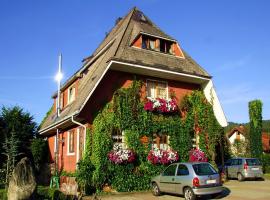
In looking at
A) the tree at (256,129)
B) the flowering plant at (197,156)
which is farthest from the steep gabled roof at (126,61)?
the tree at (256,129)

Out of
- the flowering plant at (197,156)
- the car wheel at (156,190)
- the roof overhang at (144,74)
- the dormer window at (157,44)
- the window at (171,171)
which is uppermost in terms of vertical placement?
the dormer window at (157,44)

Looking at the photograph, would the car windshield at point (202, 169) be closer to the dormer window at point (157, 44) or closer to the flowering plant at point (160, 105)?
the flowering plant at point (160, 105)

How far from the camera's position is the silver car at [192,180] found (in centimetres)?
1355

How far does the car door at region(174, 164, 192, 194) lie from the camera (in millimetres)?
13974

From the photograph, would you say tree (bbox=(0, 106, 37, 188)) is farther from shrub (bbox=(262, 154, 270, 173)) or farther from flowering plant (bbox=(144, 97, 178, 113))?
shrub (bbox=(262, 154, 270, 173))

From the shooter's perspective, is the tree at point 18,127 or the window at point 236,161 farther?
the tree at point 18,127

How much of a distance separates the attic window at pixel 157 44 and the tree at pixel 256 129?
16.1 meters

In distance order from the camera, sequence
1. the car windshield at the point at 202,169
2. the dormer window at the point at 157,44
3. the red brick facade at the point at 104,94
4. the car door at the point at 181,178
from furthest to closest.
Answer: the dormer window at the point at 157,44 < the red brick facade at the point at 104,94 < the car door at the point at 181,178 < the car windshield at the point at 202,169

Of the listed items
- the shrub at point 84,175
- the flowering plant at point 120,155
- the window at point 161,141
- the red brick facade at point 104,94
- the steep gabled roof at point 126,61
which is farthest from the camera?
the window at point 161,141

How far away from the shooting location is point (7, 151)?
22297mm

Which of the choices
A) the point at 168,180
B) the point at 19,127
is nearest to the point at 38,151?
the point at 19,127

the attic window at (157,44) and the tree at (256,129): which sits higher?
the attic window at (157,44)

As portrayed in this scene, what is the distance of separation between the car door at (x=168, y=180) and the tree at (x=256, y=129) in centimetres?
2106

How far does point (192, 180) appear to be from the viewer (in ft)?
44.7
